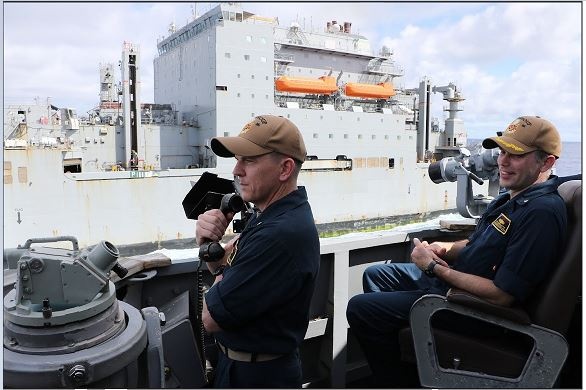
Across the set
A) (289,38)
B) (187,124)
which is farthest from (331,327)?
(289,38)

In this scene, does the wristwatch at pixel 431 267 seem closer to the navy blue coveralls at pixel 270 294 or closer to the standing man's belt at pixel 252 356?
the navy blue coveralls at pixel 270 294

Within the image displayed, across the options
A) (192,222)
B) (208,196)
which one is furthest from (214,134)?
(208,196)

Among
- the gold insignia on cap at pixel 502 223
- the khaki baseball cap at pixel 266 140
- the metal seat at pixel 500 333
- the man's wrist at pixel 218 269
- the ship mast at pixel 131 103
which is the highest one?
the ship mast at pixel 131 103

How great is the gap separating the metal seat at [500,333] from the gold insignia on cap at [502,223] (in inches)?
8.6

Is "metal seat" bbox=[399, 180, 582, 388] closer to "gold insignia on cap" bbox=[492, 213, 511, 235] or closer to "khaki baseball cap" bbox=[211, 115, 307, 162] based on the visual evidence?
"gold insignia on cap" bbox=[492, 213, 511, 235]

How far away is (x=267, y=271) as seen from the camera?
4.37 feet

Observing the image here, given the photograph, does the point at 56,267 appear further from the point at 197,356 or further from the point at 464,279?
the point at 464,279

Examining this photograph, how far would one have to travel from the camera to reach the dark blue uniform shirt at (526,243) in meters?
1.69

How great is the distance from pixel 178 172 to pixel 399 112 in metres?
12.6

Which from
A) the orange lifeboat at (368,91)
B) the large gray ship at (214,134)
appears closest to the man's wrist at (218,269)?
the large gray ship at (214,134)

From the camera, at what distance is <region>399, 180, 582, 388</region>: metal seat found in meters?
1.69

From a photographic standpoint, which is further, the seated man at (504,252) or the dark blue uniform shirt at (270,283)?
the seated man at (504,252)

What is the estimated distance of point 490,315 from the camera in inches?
69.4

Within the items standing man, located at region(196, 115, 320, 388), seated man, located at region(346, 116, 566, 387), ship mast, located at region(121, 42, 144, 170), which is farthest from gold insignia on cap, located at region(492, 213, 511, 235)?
ship mast, located at region(121, 42, 144, 170)
